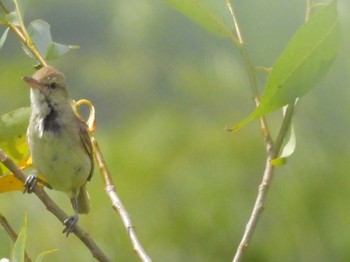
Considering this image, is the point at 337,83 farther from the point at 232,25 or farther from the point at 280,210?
the point at 232,25

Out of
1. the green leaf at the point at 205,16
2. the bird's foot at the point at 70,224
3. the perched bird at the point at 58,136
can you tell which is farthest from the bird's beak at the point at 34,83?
the green leaf at the point at 205,16

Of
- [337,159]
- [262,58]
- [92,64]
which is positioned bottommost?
[92,64]

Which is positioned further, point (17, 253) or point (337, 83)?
point (337, 83)

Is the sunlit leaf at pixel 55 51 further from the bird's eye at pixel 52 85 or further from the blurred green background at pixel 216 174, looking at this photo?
the blurred green background at pixel 216 174

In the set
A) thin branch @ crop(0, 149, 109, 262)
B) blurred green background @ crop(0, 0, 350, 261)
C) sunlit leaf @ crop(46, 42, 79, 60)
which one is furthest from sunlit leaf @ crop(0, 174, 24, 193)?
blurred green background @ crop(0, 0, 350, 261)

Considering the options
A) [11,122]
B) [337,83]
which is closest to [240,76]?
[337,83]
